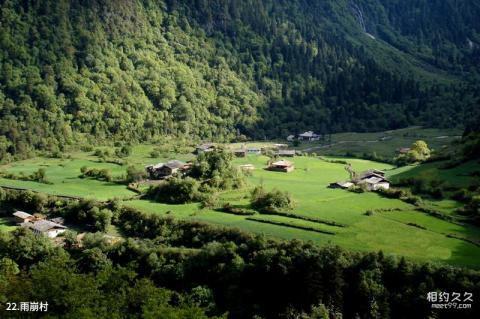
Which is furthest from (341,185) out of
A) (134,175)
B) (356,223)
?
(134,175)

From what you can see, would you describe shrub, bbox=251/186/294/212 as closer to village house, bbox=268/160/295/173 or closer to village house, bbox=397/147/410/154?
village house, bbox=268/160/295/173

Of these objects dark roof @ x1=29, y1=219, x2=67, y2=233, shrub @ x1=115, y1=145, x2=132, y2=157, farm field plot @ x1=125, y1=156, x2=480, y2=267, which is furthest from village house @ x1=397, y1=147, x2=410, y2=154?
dark roof @ x1=29, y1=219, x2=67, y2=233

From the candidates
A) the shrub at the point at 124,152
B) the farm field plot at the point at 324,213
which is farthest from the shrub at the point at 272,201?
the shrub at the point at 124,152

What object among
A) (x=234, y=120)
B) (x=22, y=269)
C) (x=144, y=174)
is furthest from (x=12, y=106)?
(x=22, y=269)

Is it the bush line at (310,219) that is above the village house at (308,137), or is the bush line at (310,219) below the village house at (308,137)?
above

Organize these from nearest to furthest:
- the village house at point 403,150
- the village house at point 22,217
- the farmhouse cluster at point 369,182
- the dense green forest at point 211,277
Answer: the dense green forest at point 211,277
the village house at point 22,217
the farmhouse cluster at point 369,182
the village house at point 403,150

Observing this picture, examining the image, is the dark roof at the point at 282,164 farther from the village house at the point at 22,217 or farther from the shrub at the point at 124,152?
the village house at the point at 22,217

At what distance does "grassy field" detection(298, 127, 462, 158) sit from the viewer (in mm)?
111250

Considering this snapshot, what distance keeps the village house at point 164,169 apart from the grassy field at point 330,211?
5325mm

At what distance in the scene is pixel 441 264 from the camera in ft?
152

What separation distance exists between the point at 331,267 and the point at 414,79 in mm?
135403

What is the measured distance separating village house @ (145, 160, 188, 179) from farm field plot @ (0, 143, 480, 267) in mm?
5619

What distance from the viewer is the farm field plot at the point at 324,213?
5166 centimetres

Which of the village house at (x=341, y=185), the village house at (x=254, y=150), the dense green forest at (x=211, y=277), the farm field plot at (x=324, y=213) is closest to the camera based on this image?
the dense green forest at (x=211, y=277)
